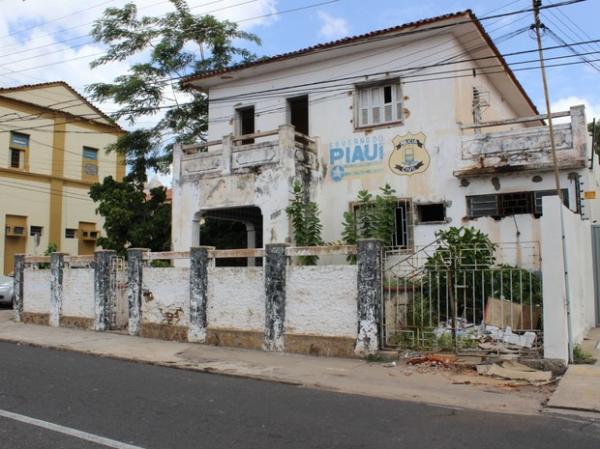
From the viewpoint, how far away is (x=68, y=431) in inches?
221

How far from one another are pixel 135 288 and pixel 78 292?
2.44 meters

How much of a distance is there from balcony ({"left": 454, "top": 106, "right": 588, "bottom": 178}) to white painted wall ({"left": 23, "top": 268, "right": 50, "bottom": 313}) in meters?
11.2

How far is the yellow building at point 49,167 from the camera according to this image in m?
27.1

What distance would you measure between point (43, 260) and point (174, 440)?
12.3 meters

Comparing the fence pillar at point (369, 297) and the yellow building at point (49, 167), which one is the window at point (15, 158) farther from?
the fence pillar at point (369, 297)

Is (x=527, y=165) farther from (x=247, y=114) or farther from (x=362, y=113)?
(x=247, y=114)

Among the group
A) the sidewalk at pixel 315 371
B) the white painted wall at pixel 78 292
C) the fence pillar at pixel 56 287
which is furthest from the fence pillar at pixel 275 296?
the fence pillar at pixel 56 287

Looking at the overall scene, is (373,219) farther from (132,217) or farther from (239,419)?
(132,217)

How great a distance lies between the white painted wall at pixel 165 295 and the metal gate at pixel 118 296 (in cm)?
142

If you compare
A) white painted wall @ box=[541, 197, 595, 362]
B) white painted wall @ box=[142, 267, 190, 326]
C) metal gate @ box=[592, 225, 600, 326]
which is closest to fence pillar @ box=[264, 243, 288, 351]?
white painted wall @ box=[142, 267, 190, 326]

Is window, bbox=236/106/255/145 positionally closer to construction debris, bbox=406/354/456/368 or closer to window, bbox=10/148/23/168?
construction debris, bbox=406/354/456/368

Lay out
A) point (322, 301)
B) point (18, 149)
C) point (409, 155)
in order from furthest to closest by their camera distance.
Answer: point (18, 149), point (409, 155), point (322, 301)

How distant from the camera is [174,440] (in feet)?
17.5

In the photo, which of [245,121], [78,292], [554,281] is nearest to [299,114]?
[245,121]
